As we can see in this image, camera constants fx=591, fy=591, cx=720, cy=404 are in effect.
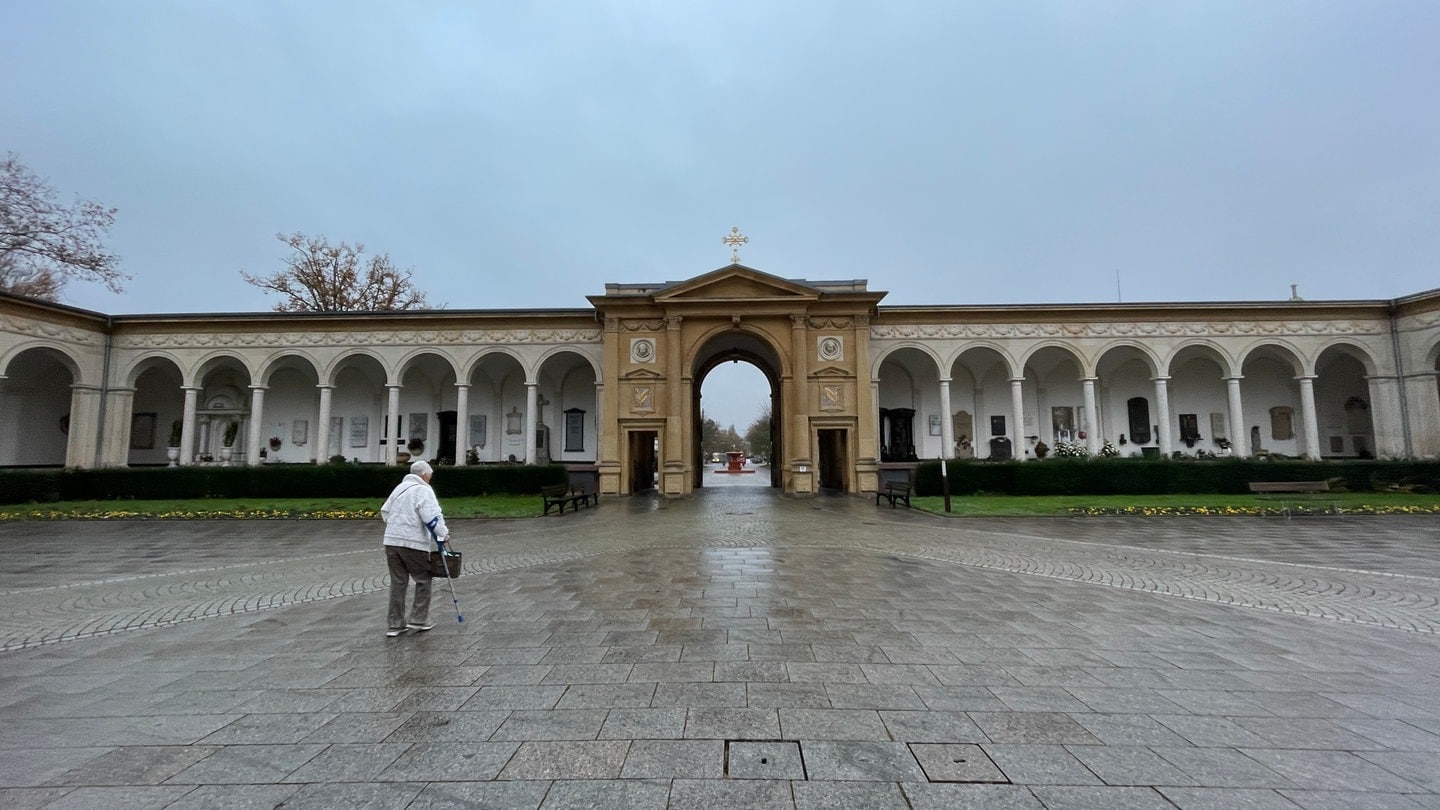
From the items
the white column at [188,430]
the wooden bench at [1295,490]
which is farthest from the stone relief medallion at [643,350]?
the wooden bench at [1295,490]

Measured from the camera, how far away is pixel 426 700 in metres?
3.93

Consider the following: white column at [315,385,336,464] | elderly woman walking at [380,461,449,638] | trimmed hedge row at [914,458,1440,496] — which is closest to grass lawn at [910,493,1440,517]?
trimmed hedge row at [914,458,1440,496]

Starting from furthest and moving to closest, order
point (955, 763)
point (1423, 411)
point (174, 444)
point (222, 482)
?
1. point (174, 444)
2. point (1423, 411)
3. point (222, 482)
4. point (955, 763)

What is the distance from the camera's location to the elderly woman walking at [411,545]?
5477 mm

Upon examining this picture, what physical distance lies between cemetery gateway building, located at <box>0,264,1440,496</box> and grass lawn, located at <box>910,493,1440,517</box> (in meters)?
5.83

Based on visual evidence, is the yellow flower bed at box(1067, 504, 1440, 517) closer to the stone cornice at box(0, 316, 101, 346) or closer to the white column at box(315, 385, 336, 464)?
the white column at box(315, 385, 336, 464)

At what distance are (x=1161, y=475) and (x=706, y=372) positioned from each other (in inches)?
740

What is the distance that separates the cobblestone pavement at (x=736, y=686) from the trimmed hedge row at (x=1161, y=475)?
1104 cm

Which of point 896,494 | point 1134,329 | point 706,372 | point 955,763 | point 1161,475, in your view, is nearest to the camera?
point 955,763

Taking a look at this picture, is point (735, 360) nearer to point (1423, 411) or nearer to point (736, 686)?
point (736, 686)

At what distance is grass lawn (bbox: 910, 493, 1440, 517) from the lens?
50.4 ft

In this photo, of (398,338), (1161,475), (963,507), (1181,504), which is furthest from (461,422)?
(1161,475)

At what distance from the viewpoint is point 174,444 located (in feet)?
88.2

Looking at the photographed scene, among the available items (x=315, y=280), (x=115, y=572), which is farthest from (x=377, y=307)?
(x=115, y=572)
